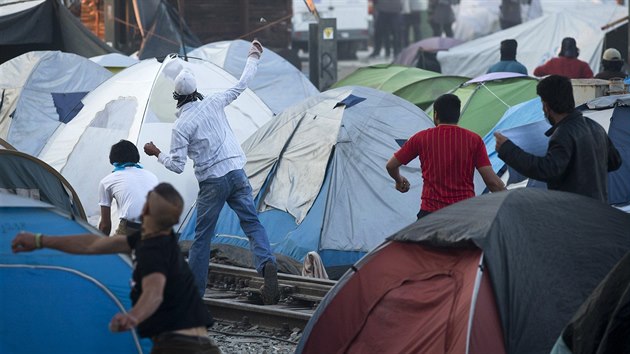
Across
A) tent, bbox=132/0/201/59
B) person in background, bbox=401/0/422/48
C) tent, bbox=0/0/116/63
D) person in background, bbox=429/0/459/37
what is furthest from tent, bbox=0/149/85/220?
person in background, bbox=401/0/422/48

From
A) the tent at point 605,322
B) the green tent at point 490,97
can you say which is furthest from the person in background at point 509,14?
the tent at point 605,322

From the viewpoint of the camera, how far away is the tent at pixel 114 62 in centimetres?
1867

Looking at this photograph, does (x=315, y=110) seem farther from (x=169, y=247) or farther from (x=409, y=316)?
(x=169, y=247)

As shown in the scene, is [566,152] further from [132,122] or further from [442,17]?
[442,17]

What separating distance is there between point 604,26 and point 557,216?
15.5m

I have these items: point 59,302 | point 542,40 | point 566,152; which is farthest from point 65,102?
point 566,152

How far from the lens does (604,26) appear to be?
867 inches

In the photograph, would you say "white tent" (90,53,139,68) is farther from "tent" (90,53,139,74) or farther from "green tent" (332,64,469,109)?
"green tent" (332,64,469,109)

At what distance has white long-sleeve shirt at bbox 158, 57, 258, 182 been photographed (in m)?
9.58

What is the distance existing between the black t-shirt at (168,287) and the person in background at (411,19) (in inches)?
1055

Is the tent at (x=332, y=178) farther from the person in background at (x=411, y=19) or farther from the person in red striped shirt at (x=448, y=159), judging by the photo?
the person in background at (x=411, y=19)

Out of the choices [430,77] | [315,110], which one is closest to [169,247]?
[315,110]

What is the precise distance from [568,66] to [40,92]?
7.18 metres

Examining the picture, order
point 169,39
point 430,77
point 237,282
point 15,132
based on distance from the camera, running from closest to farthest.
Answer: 1. point 237,282
2. point 15,132
3. point 430,77
4. point 169,39
